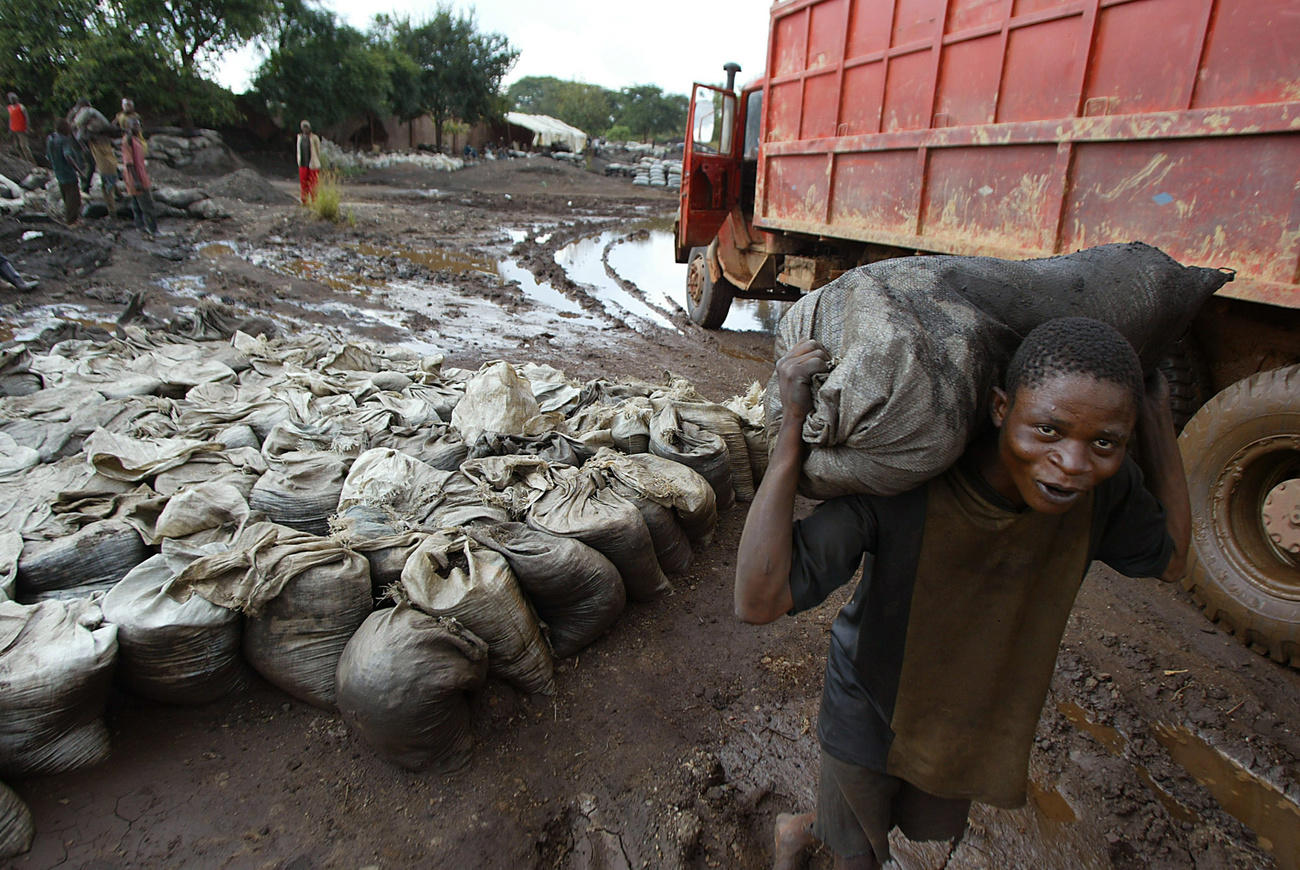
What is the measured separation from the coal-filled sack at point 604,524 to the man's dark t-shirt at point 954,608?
119 centimetres

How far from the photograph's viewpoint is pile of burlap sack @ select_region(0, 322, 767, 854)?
6.32 feet

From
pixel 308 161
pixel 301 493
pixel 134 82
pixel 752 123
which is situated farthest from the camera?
pixel 134 82

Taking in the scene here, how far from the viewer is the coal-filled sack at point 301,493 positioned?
261cm

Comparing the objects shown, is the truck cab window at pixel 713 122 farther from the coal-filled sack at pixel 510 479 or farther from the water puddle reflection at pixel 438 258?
the coal-filled sack at pixel 510 479

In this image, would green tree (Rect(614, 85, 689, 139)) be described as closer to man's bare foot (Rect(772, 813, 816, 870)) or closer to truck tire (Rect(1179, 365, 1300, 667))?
truck tire (Rect(1179, 365, 1300, 667))

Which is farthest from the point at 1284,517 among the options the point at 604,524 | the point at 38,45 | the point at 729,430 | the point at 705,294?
the point at 38,45

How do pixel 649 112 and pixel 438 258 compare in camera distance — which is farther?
pixel 649 112

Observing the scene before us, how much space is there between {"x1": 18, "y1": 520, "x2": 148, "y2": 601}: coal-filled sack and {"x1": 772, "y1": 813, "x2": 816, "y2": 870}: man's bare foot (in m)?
2.18

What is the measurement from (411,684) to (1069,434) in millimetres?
1646

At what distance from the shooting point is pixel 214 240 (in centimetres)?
1098

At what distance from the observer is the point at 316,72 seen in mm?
25797

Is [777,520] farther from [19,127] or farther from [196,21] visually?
[196,21]

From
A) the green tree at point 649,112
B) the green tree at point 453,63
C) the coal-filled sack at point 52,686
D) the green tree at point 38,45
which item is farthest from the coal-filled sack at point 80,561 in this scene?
the green tree at point 649,112

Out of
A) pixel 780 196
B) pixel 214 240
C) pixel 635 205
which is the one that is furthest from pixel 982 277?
pixel 635 205
